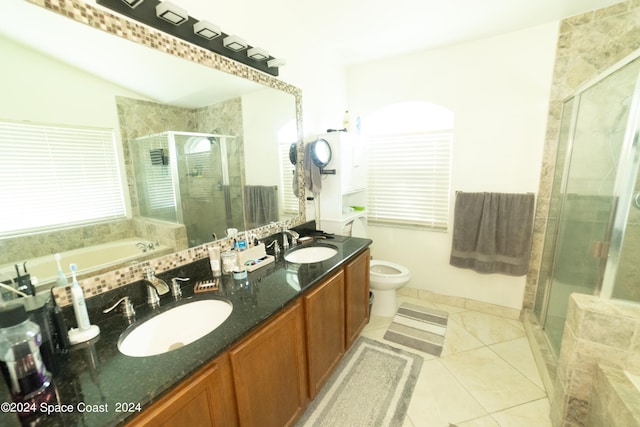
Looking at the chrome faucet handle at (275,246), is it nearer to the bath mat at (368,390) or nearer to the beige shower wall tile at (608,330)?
the bath mat at (368,390)

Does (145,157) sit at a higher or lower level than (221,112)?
lower

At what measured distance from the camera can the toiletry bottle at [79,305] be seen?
0.93 meters

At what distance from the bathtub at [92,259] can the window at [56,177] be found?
12 cm

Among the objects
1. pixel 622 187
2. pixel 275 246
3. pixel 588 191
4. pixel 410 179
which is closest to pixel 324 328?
pixel 275 246

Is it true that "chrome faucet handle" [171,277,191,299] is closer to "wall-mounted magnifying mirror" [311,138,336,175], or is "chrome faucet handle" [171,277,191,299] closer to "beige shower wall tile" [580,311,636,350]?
"wall-mounted magnifying mirror" [311,138,336,175]

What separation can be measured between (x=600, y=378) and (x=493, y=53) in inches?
91.9

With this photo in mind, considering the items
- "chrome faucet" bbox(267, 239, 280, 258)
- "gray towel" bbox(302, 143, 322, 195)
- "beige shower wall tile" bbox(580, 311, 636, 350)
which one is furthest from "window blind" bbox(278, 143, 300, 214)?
"beige shower wall tile" bbox(580, 311, 636, 350)

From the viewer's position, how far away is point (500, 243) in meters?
2.30

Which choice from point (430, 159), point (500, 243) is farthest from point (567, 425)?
point (430, 159)

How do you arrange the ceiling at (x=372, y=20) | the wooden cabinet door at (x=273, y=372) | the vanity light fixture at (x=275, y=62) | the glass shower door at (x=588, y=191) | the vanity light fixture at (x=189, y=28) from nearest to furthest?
the wooden cabinet door at (x=273, y=372), the vanity light fixture at (x=189, y=28), the glass shower door at (x=588, y=191), the ceiling at (x=372, y=20), the vanity light fixture at (x=275, y=62)

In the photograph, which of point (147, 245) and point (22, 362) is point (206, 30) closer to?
point (147, 245)

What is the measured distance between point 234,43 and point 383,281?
83.4 inches

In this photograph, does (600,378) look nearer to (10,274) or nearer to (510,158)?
(510,158)

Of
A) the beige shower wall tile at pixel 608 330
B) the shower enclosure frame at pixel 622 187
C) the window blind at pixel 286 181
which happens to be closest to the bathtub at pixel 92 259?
the window blind at pixel 286 181
